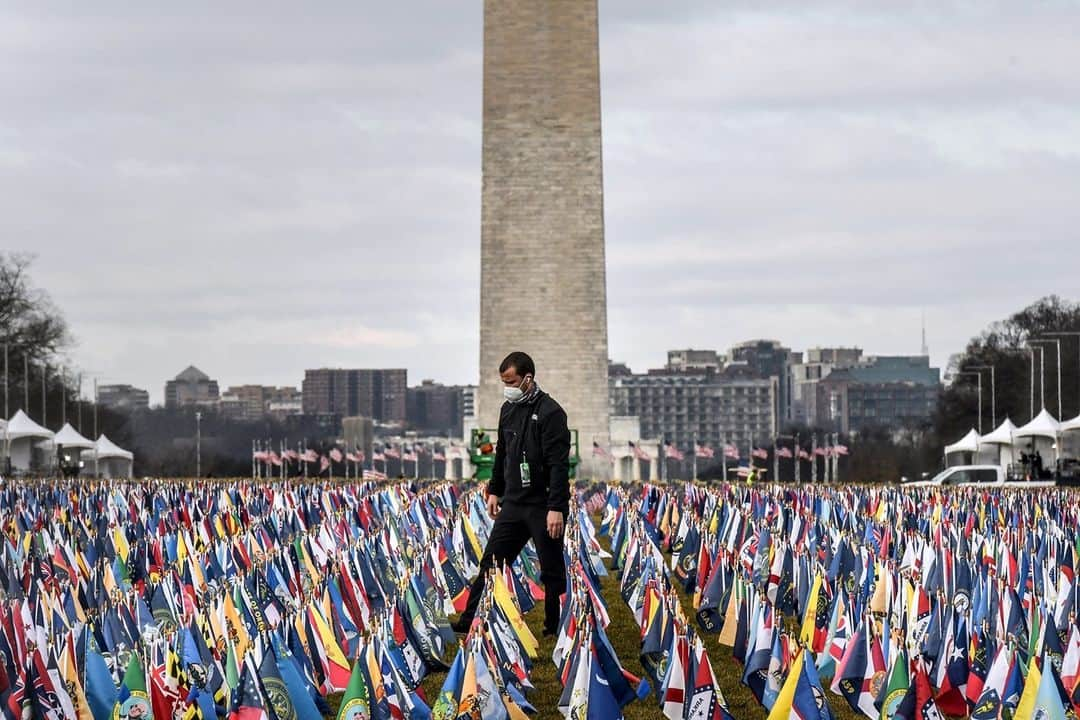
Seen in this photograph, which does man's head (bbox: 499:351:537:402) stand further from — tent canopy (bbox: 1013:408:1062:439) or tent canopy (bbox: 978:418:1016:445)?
tent canopy (bbox: 978:418:1016:445)

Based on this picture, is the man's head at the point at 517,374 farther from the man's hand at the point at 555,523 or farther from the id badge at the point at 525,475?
the man's hand at the point at 555,523

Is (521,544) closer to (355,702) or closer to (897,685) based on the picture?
(897,685)

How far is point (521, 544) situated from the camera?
562 inches

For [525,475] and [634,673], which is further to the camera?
[525,475]

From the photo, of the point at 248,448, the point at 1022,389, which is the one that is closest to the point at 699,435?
the point at 248,448

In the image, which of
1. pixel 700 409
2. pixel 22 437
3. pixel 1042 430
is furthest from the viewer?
pixel 700 409

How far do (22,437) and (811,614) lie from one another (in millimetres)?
45295

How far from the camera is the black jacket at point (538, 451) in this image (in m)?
13.7

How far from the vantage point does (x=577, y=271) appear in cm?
5084

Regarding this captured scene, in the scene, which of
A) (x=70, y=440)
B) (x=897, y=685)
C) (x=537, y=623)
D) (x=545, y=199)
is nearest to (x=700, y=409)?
(x=70, y=440)

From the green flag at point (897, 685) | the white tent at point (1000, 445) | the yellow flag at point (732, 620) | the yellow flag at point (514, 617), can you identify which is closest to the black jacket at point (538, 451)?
the yellow flag at point (514, 617)

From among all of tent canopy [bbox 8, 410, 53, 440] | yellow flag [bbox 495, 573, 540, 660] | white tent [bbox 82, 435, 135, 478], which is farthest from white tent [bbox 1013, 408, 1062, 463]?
yellow flag [bbox 495, 573, 540, 660]

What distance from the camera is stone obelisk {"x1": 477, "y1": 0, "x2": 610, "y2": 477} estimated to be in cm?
4941

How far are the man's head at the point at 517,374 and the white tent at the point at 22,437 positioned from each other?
41064 mm
